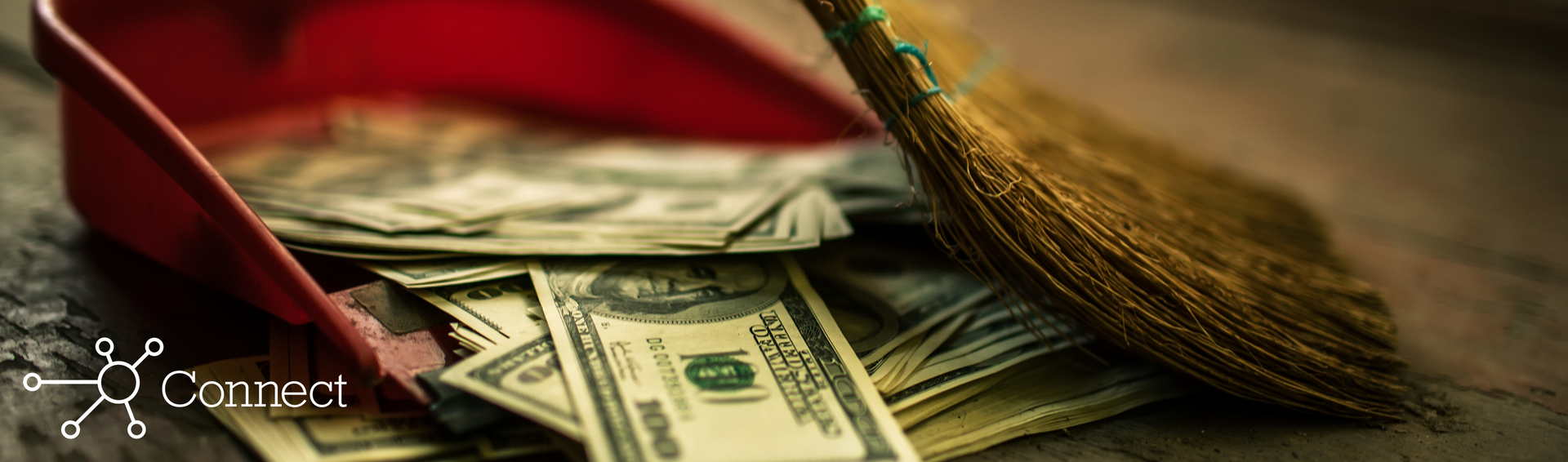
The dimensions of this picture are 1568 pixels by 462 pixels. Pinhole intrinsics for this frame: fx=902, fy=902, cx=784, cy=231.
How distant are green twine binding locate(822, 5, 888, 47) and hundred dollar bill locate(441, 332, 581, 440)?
1.25ft

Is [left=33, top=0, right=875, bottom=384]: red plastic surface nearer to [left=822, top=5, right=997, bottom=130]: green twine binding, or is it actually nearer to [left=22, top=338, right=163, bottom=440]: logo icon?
[left=22, top=338, right=163, bottom=440]: logo icon

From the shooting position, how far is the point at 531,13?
4.83 feet

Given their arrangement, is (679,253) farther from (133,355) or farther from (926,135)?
(133,355)

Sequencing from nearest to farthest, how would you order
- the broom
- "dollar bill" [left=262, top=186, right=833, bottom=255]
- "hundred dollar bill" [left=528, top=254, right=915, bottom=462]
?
"hundred dollar bill" [left=528, top=254, right=915, bottom=462] < the broom < "dollar bill" [left=262, top=186, right=833, bottom=255]

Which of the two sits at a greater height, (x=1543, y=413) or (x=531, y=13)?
(x=531, y=13)

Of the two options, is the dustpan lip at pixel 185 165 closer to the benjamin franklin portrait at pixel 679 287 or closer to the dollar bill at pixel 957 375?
the benjamin franklin portrait at pixel 679 287

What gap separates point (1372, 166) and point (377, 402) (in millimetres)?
1559

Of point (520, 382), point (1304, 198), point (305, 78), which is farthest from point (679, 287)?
point (1304, 198)

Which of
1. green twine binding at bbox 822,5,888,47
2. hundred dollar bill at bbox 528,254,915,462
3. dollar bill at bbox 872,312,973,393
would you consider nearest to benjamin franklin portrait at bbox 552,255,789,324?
hundred dollar bill at bbox 528,254,915,462

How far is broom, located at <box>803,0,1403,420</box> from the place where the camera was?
78 cm

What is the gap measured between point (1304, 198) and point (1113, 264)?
2.51 ft

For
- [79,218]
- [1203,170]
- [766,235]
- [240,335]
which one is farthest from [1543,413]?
[79,218]

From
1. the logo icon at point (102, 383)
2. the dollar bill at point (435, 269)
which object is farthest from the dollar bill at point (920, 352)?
the logo icon at point (102, 383)

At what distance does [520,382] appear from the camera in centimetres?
71
